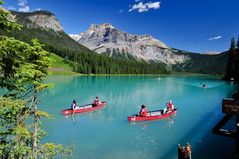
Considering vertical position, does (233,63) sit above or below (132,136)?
above

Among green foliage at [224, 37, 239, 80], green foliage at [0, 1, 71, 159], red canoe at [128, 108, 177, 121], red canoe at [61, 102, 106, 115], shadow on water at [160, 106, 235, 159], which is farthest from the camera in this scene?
green foliage at [224, 37, 239, 80]

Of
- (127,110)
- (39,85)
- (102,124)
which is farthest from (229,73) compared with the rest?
(39,85)

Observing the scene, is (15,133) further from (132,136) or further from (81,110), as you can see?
(81,110)

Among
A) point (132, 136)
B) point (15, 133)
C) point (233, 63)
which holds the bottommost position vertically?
point (132, 136)

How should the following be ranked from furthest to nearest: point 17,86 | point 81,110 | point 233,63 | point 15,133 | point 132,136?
point 233,63, point 81,110, point 132,136, point 17,86, point 15,133

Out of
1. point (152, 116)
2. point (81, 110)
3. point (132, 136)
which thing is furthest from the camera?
point (81, 110)

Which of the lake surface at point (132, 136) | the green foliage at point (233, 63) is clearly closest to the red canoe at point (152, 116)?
the lake surface at point (132, 136)

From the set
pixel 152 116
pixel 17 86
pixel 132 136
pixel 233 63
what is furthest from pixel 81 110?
pixel 233 63

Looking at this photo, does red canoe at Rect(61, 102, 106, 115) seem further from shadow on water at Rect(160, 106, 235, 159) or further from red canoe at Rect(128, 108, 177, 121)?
shadow on water at Rect(160, 106, 235, 159)

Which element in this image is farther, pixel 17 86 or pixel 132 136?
pixel 132 136

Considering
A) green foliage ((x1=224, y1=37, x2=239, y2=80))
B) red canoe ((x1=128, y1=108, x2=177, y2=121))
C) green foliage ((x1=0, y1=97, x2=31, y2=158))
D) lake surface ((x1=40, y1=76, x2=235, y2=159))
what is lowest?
lake surface ((x1=40, y1=76, x2=235, y2=159))

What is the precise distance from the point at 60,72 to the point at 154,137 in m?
150

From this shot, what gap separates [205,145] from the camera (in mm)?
26156

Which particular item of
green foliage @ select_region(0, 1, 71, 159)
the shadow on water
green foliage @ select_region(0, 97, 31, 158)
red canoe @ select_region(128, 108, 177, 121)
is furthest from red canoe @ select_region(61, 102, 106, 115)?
green foliage @ select_region(0, 97, 31, 158)
